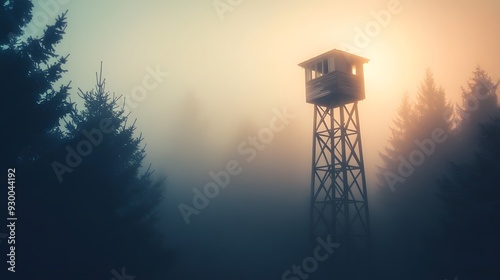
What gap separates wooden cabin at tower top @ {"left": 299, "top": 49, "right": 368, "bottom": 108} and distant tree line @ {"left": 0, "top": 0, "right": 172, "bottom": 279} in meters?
10.5

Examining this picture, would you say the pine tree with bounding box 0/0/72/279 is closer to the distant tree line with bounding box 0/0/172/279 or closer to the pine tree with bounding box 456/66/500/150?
the distant tree line with bounding box 0/0/172/279

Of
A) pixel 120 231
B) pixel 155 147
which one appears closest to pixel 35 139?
pixel 120 231

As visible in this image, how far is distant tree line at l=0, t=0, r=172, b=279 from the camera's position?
Result: 22.7 ft

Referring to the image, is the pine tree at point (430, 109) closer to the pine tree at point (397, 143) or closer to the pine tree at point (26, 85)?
the pine tree at point (397, 143)

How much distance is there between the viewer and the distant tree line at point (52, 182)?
6934 millimetres

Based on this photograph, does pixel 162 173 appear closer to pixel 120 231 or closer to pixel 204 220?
pixel 204 220

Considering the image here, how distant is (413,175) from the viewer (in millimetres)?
23531

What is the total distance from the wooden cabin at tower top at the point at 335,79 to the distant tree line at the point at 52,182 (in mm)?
10494

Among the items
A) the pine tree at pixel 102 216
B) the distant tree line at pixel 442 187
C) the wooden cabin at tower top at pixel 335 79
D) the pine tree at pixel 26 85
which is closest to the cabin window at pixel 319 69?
the wooden cabin at tower top at pixel 335 79

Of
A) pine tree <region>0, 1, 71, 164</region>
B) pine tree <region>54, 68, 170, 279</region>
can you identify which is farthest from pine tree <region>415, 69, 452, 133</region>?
pine tree <region>0, 1, 71, 164</region>

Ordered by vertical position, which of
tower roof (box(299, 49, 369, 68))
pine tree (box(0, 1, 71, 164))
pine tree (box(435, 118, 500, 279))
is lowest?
pine tree (box(435, 118, 500, 279))

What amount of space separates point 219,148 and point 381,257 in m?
21.9

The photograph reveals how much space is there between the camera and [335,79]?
15008mm

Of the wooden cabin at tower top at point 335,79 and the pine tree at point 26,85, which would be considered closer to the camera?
the pine tree at point 26,85
